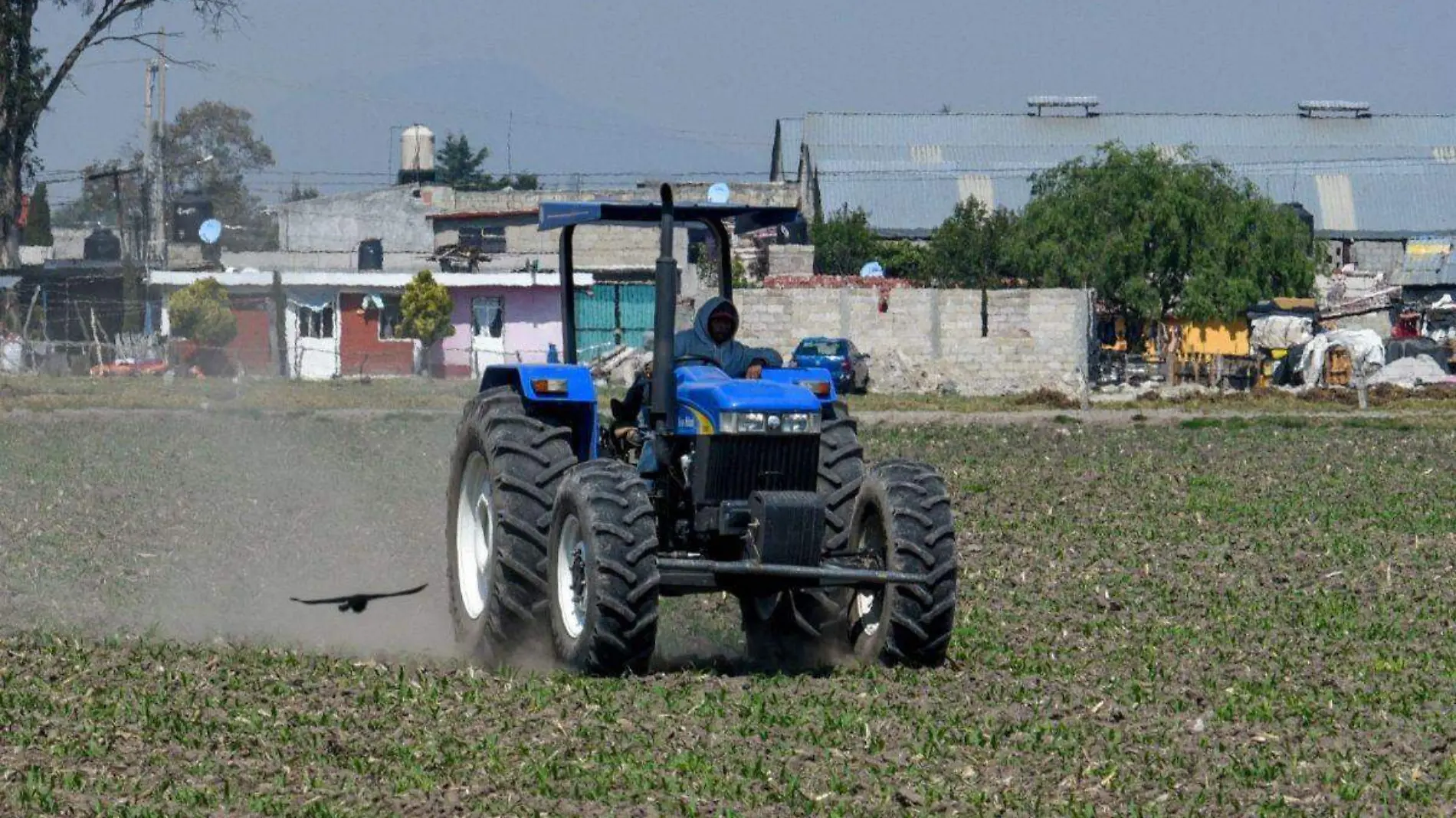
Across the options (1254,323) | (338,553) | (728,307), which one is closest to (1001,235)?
(1254,323)

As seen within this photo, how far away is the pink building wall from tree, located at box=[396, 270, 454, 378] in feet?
13.0

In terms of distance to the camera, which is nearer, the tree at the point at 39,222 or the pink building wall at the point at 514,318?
the pink building wall at the point at 514,318

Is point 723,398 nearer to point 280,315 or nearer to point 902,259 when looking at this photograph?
point 280,315

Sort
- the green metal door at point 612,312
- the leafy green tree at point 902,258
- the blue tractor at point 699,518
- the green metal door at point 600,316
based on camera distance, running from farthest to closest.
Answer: the leafy green tree at point 902,258, the green metal door at point 600,316, the green metal door at point 612,312, the blue tractor at point 699,518

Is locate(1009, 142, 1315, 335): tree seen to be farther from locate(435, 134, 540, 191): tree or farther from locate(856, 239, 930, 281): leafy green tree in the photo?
locate(435, 134, 540, 191): tree

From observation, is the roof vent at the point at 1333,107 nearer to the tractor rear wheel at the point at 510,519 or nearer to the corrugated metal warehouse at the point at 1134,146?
the corrugated metal warehouse at the point at 1134,146

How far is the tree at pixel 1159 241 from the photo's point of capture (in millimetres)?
58281

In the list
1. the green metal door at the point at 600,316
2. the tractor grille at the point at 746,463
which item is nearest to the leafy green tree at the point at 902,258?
the green metal door at the point at 600,316

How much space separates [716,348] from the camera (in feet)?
35.6

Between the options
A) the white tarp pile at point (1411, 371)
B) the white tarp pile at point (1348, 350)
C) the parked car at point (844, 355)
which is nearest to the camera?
the parked car at point (844, 355)

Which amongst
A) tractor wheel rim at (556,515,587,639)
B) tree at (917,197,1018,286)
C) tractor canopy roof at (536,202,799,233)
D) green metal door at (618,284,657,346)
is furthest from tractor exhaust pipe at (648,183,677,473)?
tree at (917,197,1018,286)

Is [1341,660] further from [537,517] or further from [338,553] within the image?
[338,553]

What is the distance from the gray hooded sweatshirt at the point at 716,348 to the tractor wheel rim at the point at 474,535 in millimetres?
1511

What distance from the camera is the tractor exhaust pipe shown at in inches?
401
